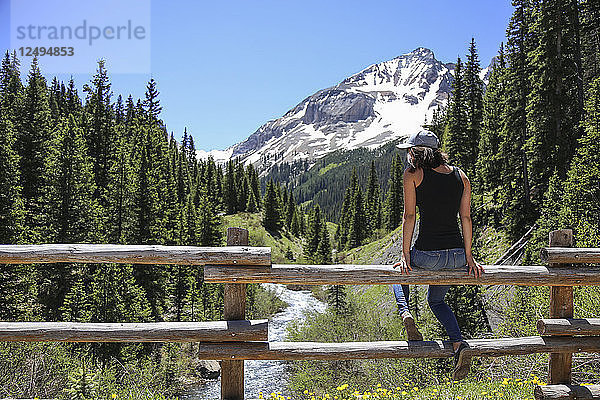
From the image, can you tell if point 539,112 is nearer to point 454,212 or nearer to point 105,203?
point 454,212

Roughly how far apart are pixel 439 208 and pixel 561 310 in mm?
2223

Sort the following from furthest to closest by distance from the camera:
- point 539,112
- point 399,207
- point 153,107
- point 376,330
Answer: point 399,207
point 153,107
point 539,112
point 376,330

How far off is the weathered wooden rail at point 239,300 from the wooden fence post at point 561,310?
0.19 meters

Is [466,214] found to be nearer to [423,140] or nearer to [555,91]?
[423,140]

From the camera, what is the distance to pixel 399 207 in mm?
74312

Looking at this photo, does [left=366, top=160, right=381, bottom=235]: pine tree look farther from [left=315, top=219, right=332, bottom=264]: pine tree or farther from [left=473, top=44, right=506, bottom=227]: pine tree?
[left=473, top=44, right=506, bottom=227]: pine tree

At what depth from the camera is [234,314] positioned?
198 inches

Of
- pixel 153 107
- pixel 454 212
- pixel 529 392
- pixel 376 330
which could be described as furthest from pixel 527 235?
pixel 153 107

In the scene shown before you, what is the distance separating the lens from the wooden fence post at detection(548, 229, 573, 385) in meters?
5.32

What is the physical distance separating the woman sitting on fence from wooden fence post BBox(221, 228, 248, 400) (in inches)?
69.1

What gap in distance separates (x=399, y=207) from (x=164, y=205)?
43766 mm

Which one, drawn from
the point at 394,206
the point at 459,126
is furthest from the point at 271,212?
the point at 459,126

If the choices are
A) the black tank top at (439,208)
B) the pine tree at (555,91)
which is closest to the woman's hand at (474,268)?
the black tank top at (439,208)

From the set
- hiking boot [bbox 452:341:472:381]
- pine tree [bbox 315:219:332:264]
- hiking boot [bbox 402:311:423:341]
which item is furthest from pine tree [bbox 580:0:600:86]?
hiking boot [bbox 402:311:423:341]
